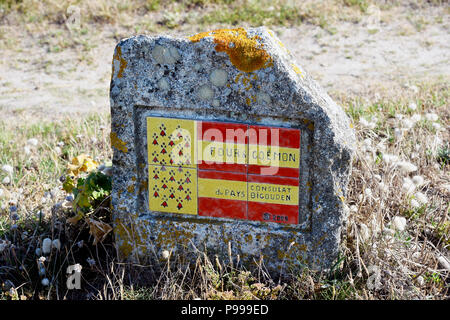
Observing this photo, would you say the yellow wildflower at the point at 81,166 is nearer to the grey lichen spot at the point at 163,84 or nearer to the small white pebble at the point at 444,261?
the grey lichen spot at the point at 163,84

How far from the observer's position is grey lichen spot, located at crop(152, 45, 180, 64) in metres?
2.81

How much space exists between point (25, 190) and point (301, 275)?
2.27m

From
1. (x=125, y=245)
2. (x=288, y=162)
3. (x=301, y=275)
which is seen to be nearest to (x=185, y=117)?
(x=288, y=162)

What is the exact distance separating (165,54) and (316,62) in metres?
4.69

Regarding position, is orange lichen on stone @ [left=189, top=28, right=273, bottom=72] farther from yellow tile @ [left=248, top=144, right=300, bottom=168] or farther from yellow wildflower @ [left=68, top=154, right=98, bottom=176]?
yellow wildflower @ [left=68, top=154, right=98, bottom=176]

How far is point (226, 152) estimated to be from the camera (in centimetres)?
293

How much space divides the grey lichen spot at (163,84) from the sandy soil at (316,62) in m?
3.30

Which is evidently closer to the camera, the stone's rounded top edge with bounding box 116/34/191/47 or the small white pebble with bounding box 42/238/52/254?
the stone's rounded top edge with bounding box 116/34/191/47

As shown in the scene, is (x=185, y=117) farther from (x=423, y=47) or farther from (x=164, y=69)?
(x=423, y=47)

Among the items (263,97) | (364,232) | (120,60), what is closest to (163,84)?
(120,60)

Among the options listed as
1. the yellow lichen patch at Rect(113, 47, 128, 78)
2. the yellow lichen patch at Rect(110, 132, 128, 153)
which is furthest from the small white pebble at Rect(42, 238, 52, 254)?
the yellow lichen patch at Rect(113, 47, 128, 78)

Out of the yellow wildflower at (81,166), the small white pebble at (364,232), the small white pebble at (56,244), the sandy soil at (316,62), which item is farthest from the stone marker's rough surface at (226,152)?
the sandy soil at (316,62)

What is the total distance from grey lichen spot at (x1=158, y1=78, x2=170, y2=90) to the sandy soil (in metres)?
3.30

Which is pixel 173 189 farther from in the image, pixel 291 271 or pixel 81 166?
pixel 81 166
